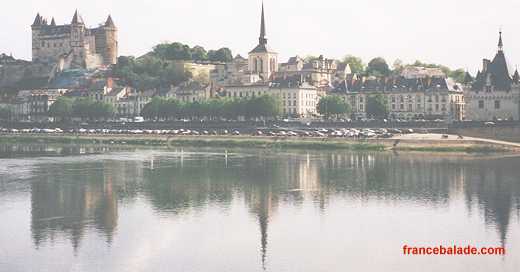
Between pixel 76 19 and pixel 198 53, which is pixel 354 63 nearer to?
pixel 198 53

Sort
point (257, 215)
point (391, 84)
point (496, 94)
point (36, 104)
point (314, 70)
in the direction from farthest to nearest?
point (36, 104), point (314, 70), point (391, 84), point (496, 94), point (257, 215)

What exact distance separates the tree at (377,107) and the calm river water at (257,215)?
29.3 meters

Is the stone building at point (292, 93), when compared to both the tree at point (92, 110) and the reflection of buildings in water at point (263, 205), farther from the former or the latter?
the reflection of buildings in water at point (263, 205)

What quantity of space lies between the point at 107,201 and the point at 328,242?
1207 cm

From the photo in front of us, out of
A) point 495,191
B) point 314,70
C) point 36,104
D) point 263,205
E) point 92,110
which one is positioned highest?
point 314,70

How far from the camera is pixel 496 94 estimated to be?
74.9 metres

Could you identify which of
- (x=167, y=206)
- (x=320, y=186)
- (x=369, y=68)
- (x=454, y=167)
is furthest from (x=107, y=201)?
(x=369, y=68)

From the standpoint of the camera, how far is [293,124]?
270 feet

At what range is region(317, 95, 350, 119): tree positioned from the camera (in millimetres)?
84562

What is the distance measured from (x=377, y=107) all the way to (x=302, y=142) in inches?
684

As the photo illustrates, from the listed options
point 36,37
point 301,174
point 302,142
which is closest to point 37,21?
point 36,37

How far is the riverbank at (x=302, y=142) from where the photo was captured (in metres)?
60.9

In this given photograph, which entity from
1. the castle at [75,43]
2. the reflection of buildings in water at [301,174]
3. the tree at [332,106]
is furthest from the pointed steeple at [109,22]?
the reflection of buildings in water at [301,174]

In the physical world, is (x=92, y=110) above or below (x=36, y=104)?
below
